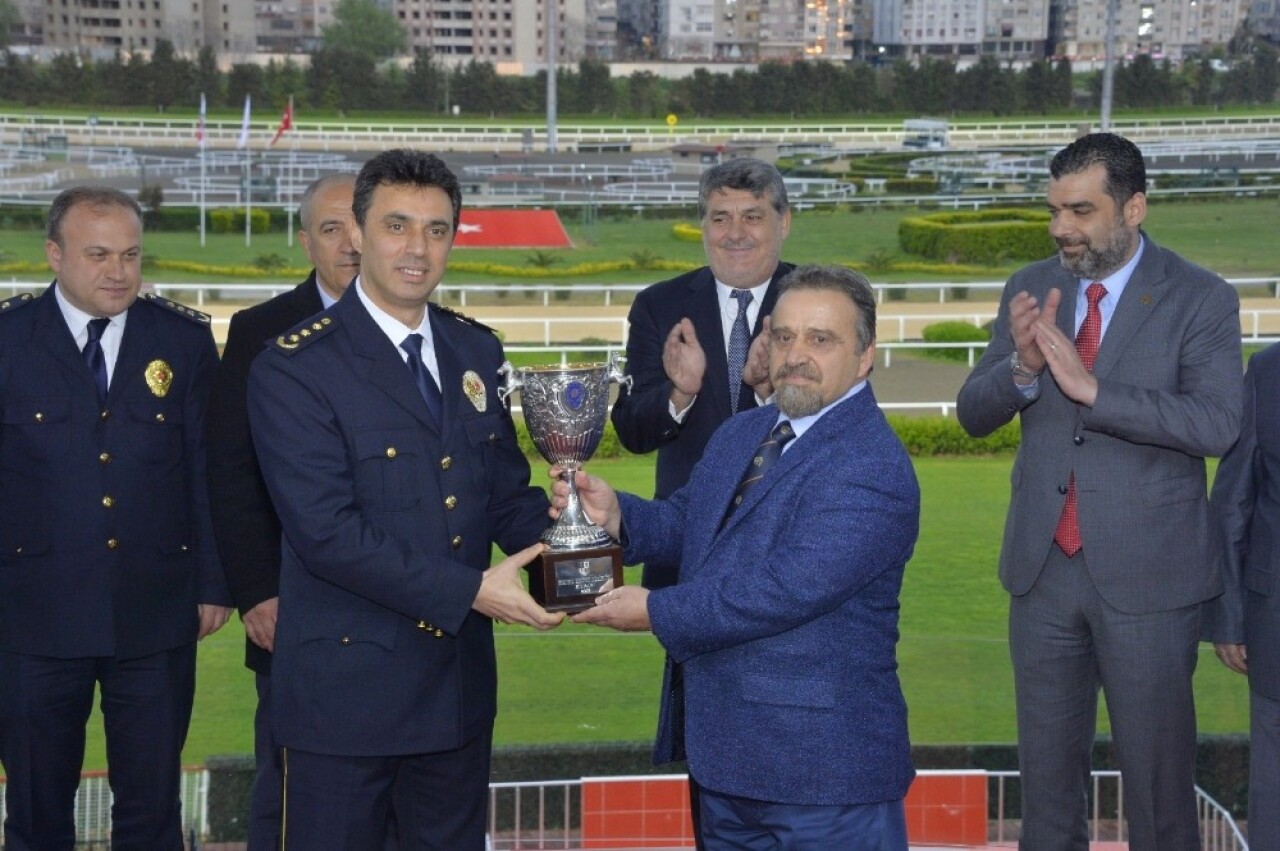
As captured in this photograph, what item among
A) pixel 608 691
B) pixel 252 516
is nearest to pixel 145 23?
pixel 608 691

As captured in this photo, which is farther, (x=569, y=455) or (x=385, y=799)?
(x=569, y=455)

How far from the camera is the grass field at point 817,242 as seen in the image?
94.7 feet

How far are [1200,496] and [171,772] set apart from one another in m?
2.46

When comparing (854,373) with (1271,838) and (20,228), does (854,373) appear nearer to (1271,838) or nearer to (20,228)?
(1271,838)

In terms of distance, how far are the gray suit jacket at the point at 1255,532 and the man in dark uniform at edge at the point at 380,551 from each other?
1.70 meters

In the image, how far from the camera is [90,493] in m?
3.83

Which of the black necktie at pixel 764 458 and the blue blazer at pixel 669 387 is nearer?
the black necktie at pixel 764 458

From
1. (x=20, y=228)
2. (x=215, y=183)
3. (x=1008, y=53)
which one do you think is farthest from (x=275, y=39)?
(x=20, y=228)

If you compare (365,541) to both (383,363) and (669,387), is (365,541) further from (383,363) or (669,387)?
(669,387)

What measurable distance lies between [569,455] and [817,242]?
30289 mm

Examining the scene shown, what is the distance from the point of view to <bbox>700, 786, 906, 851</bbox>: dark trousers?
9.78 ft

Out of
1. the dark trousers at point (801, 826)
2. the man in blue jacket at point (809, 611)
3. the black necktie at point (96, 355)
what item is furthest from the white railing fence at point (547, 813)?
the man in blue jacket at point (809, 611)

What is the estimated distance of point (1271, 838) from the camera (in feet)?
12.2

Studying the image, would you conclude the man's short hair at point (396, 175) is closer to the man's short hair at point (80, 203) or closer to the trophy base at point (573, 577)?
the trophy base at point (573, 577)
